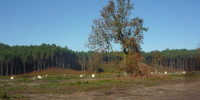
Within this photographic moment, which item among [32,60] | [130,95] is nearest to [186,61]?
[130,95]

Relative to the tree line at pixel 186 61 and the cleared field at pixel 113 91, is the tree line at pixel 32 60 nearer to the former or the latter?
the cleared field at pixel 113 91

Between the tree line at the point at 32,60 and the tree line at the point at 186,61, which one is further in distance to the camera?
the tree line at the point at 32,60

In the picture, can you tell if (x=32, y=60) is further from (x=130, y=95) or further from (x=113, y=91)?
(x=130, y=95)

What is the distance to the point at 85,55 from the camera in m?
150

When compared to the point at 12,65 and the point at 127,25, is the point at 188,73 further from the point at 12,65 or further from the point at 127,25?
the point at 12,65

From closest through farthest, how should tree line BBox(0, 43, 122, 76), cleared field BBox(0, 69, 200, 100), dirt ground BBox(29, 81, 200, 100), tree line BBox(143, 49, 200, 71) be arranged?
tree line BBox(143, 49, 200, 71)
dirt ground BBox(29, 81, 200, 100)
cleared field BBox(0, 69, 200, 100)
tree line BBox(0, 43, 122, 76)

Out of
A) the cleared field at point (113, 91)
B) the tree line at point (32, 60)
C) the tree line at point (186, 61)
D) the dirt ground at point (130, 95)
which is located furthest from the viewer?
the tree line at point (32, 60)

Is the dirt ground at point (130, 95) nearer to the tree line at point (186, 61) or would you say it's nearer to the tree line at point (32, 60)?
the tree line at point (186, 61)

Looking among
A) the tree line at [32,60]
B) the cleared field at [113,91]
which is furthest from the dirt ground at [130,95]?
the tree line at [32,60]

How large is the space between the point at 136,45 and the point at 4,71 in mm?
92600

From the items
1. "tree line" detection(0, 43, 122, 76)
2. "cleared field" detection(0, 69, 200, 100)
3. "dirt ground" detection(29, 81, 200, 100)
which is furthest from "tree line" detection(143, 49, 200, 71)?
"tree line" detection(0, 43, 122, 76)

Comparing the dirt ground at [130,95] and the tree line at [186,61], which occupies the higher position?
the tree line at [186,61]

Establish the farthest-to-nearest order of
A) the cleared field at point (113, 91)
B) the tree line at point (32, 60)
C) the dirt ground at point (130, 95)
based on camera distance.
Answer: the tree line at point (32, 60) → the cleared field at point (113, 91) → the dirt ground at point (130, 95)

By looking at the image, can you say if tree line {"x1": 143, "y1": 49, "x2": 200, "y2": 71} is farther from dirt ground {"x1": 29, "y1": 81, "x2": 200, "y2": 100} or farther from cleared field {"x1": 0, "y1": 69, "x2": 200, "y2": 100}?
dirt ground {"x1": 29, "y1": 81, "x2": 200, "y2": 100}
